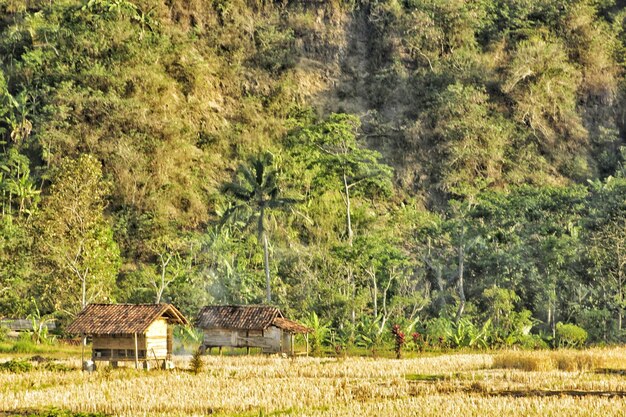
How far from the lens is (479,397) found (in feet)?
76.3

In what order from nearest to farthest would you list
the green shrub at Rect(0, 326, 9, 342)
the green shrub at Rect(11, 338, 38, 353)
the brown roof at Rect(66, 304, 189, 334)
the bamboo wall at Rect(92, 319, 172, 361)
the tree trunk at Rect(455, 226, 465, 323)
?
the brown roof at Rect(66, 304, 189, 334)
the bamboo wall at Rect(92, 319, 172, 361)
the green shrub at Rect(11, 338, 38, 353)
the green shrub at Rect(0, 326, 9, 342)
the tree trunk at Rect(455, 226, 465, 323)

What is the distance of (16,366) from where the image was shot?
105ft

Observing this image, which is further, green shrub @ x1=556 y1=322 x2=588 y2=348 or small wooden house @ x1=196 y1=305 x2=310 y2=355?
green shrub @ x1=556 y1=322 x2=588 y2=348

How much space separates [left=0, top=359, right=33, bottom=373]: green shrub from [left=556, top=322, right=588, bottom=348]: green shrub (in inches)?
1060

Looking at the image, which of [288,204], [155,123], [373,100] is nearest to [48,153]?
[155,123]

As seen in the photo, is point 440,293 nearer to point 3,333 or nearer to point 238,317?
point 238,317

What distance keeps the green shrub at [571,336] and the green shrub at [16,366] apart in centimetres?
2691

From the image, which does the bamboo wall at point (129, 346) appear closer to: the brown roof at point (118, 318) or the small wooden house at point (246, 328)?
the brown roof at point (118, 318)

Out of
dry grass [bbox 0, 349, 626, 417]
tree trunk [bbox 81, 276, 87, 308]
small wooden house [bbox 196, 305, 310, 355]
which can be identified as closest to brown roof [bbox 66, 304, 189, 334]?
dry grass [bbox 0, 349, 626, 417]

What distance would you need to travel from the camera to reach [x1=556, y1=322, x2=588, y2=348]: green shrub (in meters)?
44.6

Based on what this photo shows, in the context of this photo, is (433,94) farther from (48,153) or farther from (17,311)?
(17,311)

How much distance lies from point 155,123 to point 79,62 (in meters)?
7.78

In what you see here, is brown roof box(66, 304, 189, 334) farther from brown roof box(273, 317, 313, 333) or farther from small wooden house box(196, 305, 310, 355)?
brown roof box(273, 317, 313, 333)

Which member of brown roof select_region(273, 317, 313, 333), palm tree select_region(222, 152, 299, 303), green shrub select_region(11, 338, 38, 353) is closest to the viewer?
brown roof select_region(273, 317, 313, 333)
